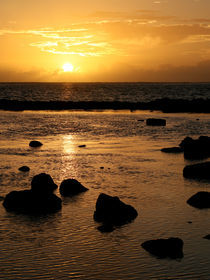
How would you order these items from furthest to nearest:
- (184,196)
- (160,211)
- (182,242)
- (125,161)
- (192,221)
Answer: (125,161) < (184,196) < (160,211) < (192,221) < (182,242)

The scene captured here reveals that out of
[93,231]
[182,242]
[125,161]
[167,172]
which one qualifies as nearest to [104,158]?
[125,161]

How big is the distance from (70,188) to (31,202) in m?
2.88

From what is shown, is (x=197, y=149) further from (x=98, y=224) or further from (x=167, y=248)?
(x=167, y=248)

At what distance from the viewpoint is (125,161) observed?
2956 cm

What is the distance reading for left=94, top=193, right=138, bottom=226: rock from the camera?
16.9 meters

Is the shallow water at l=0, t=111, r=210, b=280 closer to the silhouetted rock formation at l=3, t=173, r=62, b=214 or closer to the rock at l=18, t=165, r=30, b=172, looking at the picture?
the rock at l=18, t=165, r=30, b=172

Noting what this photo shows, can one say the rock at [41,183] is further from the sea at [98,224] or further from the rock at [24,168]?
the rock at [24,168]

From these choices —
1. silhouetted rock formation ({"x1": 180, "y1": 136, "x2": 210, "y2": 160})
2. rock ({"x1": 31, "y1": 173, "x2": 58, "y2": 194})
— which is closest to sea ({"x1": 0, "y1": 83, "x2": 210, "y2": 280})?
rock ({"x1": 31, "y1": 173, "x2": 58, "y2": 194})

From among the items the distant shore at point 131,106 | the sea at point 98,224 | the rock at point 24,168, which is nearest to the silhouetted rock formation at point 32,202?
the sea at point 98,224

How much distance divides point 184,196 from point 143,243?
6.90 meters

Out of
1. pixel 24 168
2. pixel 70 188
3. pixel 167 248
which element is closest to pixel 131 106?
pixel 24 168

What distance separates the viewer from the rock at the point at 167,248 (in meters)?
13.4

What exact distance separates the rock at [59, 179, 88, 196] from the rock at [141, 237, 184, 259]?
7831 mm

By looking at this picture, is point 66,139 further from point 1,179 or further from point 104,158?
point 1,179
